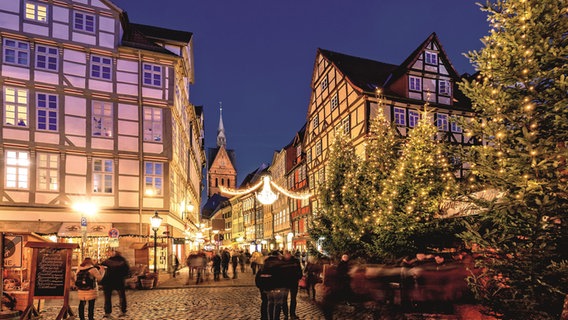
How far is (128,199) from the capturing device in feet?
85.4

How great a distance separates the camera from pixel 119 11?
26.8 meters

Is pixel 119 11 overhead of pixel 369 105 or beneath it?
overhead

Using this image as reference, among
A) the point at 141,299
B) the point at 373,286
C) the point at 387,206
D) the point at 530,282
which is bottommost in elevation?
the point at 141,299

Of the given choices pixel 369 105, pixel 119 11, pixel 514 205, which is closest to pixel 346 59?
pixel 369 105

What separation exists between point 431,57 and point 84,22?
22.7m

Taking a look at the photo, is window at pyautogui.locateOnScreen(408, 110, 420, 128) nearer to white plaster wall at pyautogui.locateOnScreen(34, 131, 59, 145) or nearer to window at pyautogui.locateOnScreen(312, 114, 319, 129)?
window at pyautogui.locateOnScreen(312, 114, 319, 129)

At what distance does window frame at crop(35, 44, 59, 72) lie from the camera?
2456cm

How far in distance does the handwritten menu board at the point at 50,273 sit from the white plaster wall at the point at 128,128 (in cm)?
1783

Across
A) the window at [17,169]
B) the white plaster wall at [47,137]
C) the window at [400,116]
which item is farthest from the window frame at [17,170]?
the window at [400,116]

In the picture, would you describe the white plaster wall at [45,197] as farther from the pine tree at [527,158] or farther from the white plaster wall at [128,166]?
the pine tree at [527,158]

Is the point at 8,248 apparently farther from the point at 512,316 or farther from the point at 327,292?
the point at 512,316

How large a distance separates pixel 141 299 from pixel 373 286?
28.0 ft

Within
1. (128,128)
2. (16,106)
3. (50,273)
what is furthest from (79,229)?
(50,273)

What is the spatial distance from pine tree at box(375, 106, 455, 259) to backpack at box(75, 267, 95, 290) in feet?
31.6
